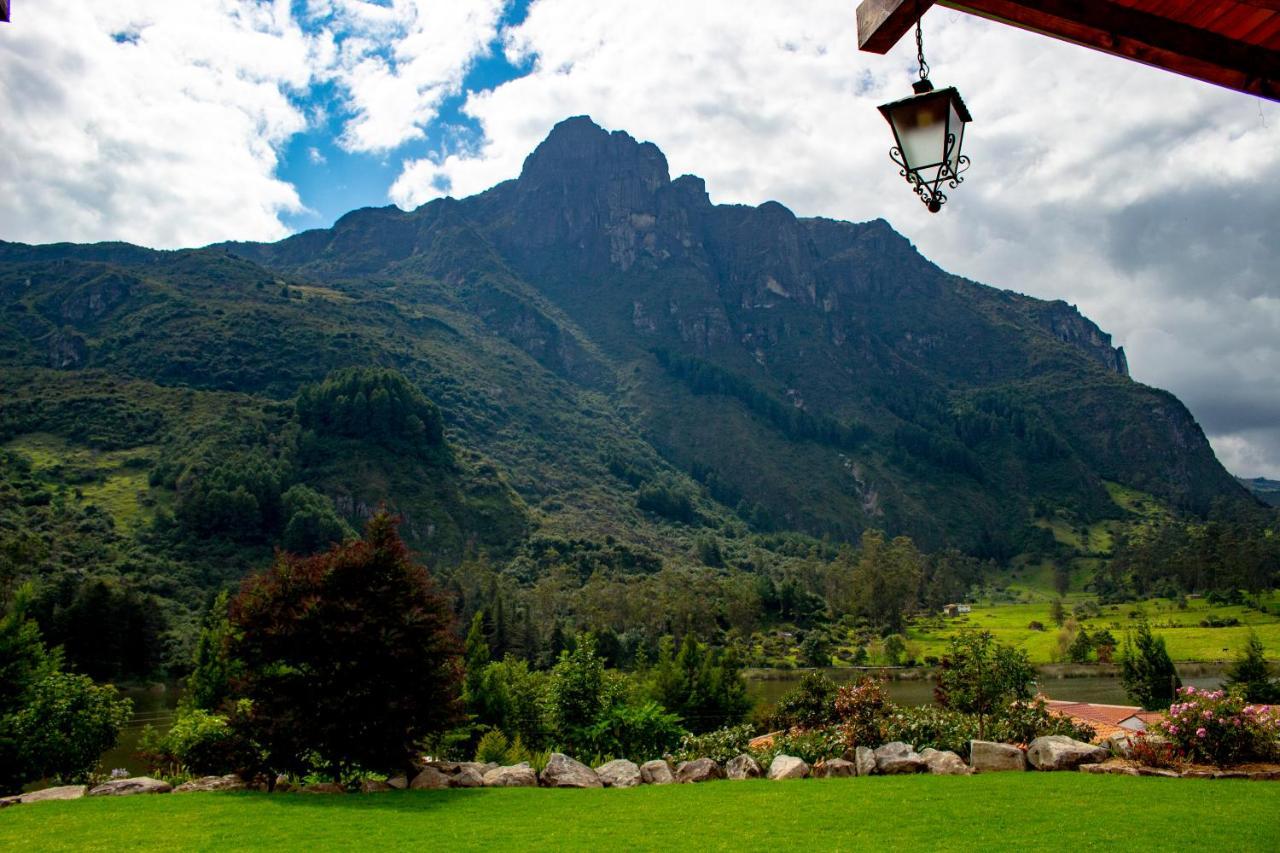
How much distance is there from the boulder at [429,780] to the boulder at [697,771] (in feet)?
16.0

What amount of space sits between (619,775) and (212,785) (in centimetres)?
825

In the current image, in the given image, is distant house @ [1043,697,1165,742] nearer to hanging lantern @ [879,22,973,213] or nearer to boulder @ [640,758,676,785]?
boulder @ [640,758,676,785]

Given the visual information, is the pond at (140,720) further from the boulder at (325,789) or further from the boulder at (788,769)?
the boulder at (788,769)

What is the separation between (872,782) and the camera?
14258 millimetres

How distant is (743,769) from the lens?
55.6ft

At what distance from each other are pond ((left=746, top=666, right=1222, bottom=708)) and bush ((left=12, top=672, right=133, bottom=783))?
105 ft

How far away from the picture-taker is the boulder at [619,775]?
16498 millimetres

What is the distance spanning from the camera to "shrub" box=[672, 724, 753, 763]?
1903 cm

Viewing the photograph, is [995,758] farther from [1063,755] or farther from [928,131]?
[928,131]

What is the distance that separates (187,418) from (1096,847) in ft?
430

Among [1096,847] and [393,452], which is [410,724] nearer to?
[1096,847]

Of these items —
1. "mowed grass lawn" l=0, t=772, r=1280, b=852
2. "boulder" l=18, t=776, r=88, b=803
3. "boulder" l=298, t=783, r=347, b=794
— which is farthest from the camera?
"boulder" l=298, t=783, r=347, b=794

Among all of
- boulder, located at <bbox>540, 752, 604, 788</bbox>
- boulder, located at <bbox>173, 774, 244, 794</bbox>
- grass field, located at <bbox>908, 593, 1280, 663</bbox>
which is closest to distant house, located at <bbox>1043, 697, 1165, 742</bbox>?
boulder, located at <bbox>540, 752, 604, 788</bbox>

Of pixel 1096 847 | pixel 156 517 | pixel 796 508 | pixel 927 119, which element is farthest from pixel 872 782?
pixel 796 508
